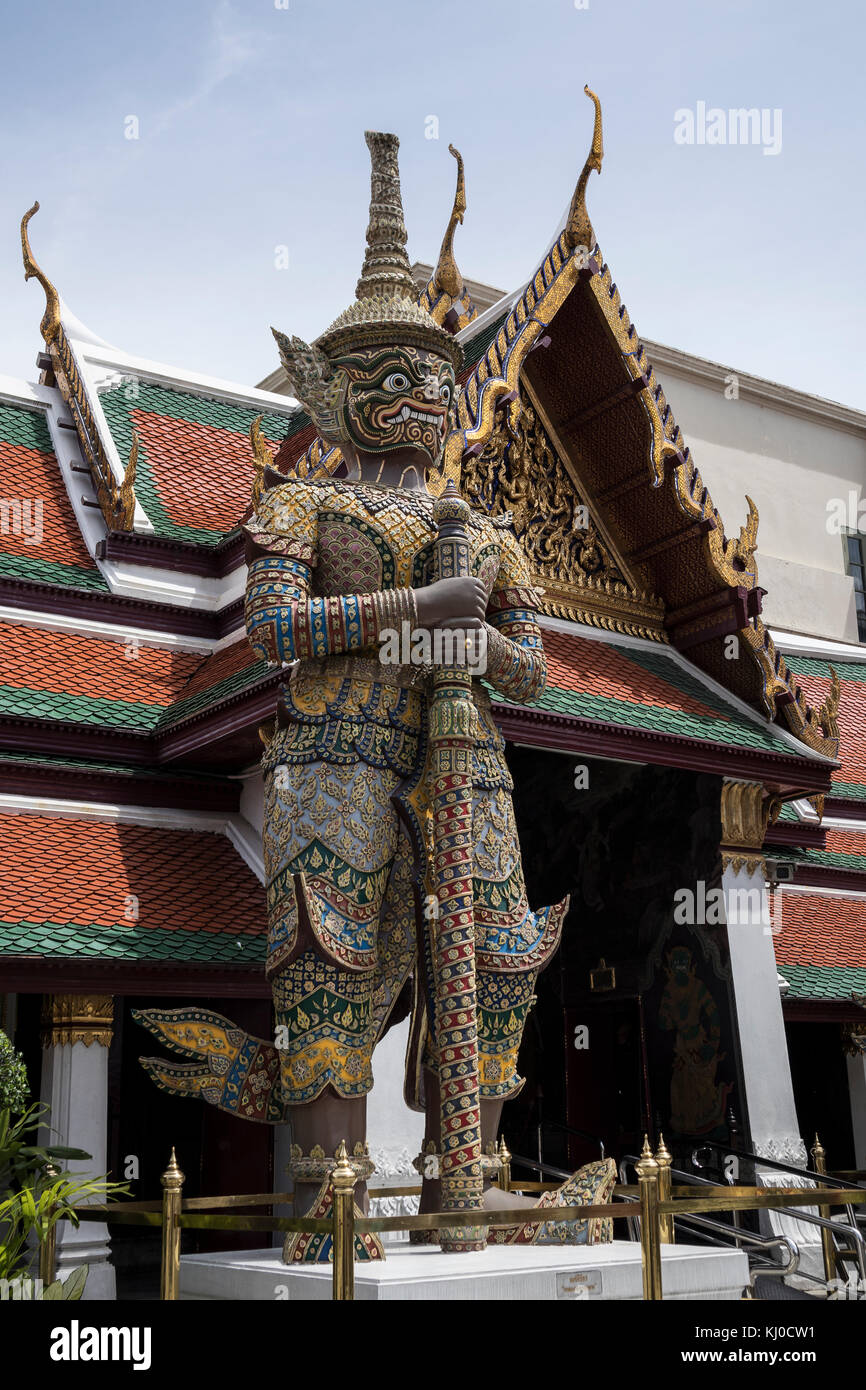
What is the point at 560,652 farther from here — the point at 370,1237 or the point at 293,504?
the point at 370,1237

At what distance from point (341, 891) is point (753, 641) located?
4.20 meters

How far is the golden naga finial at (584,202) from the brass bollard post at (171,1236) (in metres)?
5.28

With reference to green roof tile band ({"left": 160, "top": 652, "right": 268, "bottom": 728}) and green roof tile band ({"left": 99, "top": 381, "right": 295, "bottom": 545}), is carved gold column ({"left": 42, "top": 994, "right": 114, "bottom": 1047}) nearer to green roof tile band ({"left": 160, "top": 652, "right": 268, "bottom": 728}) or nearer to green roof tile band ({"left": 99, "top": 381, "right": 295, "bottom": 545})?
green roof tile band ({"left": 160, "top": 652, "right": 268, "bottom": 728})

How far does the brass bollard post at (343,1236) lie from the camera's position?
4.30 meters

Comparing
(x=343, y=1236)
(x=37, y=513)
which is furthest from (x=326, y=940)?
(x=37, y=513)

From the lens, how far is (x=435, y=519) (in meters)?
5.65

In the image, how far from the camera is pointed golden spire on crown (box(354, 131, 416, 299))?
603 cm

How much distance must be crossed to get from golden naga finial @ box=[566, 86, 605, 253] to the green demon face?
237cm

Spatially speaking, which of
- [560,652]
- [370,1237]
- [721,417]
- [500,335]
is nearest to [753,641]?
[560,652]

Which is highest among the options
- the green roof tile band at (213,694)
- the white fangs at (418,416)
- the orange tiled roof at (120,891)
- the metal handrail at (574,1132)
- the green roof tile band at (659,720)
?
Result: the white fangs at (418,416)

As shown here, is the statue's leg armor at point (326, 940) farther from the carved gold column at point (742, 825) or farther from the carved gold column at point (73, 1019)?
the carved gold column at point (742, 825)

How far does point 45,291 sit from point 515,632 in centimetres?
647

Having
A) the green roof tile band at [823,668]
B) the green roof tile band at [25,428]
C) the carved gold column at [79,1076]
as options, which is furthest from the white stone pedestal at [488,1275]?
the green roof tile band at [823,668]

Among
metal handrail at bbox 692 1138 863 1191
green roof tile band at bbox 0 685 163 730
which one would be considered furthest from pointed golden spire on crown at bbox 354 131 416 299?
metal handrail at bbox 692 1138 863 1191
